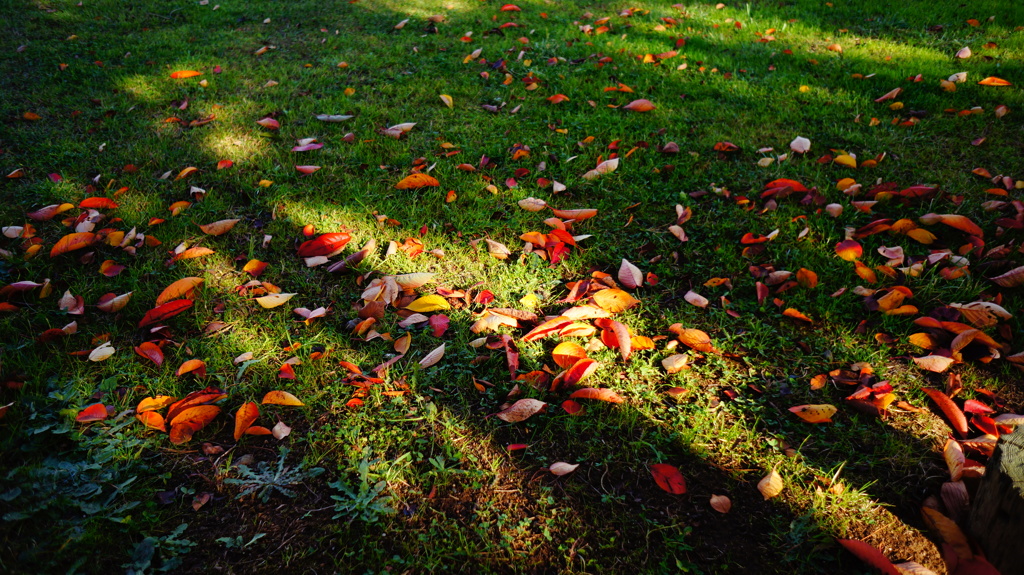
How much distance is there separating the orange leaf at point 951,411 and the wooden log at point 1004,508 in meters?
0.46

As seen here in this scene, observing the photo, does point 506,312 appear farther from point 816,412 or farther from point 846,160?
point 846,160

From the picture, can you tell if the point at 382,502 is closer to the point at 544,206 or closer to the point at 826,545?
the point at 826,545

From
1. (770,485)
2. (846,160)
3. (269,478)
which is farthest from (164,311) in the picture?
(846,160)

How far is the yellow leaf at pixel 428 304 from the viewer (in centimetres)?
236

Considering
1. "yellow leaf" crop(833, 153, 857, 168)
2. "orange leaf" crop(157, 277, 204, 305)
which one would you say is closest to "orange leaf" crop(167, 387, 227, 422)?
"orange leaf" crop(157, 277, 204, 305)

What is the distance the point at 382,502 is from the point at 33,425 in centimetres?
121

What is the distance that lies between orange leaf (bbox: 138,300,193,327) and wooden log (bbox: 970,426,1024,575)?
283 centimetres

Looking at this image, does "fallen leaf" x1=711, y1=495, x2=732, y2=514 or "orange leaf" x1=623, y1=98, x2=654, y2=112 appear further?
"orange leaf" x1=623, y1=98, x2=654, y2=112

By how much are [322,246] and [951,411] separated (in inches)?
106

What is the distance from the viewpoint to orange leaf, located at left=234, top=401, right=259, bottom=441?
1843mm

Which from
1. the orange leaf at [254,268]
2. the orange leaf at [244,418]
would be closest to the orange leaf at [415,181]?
the orange leaf at [254,268]

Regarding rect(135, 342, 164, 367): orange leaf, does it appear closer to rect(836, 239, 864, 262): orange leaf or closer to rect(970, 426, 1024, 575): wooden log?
rect(970, 426, 1024, 575): wooden log

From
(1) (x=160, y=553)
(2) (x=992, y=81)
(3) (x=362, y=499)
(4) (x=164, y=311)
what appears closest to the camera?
(1) (x=160, y=553)

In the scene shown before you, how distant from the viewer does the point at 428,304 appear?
7.75 ft
